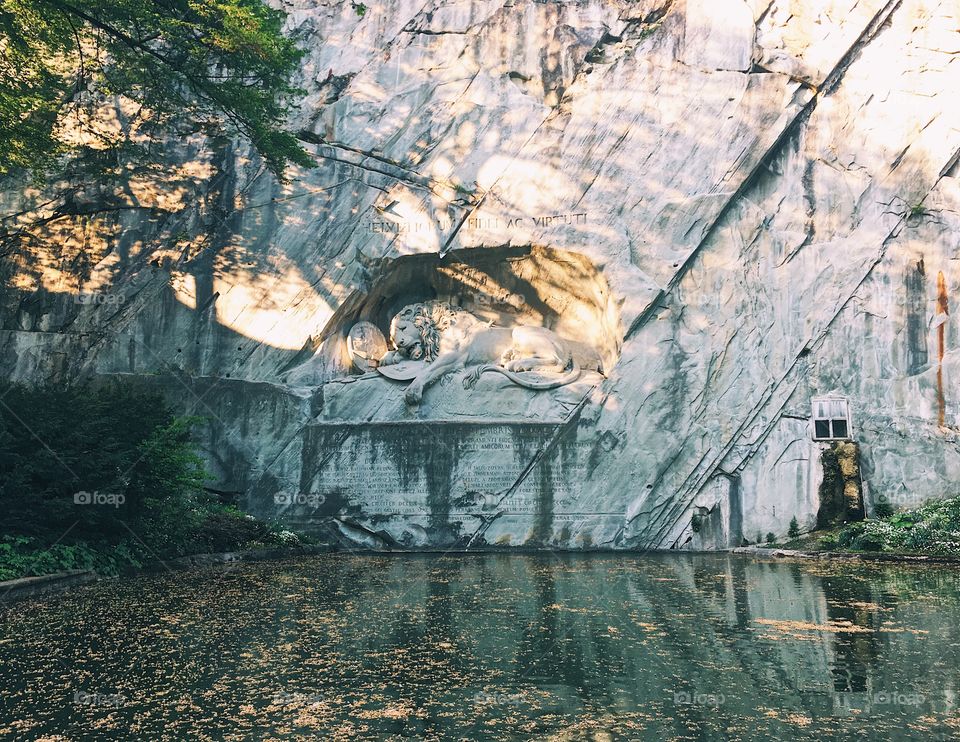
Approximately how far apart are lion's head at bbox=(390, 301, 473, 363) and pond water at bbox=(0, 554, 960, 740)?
6951 mm

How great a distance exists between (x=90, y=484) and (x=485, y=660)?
584 cm

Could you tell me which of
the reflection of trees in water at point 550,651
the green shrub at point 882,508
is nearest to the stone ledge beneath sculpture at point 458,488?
the green shrub at point 882,508

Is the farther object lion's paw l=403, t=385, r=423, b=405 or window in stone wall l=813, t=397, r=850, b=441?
lion's paw l=403, t=385, r=423, b=405

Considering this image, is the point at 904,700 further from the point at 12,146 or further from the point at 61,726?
the point at 12,146

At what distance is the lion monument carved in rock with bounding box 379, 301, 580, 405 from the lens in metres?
15.2

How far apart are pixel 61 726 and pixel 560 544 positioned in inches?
409

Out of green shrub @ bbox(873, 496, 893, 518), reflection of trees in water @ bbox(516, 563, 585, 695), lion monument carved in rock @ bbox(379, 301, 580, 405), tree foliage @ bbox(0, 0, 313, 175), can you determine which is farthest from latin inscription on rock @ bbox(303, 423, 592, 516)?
reflection of trees in water @ bbox(516, 563, 585, 695)

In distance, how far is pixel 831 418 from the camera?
14258 millimetres

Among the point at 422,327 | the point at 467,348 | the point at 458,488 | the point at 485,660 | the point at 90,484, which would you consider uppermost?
the point at 422,327

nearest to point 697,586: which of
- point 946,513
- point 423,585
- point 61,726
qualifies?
point 423,585

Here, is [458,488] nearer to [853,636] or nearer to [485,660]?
[853,636]

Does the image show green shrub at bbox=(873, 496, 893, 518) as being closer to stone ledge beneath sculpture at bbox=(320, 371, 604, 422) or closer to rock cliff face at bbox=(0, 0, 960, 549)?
rock cliff face at bbox=(0, 0, 960, 549)

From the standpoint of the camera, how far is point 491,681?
16.6 feet

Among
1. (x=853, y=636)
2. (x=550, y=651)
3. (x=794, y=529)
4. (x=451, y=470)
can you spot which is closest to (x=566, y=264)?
(x=451, y=470)
